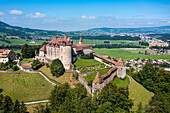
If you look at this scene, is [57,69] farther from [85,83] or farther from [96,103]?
[96,103]

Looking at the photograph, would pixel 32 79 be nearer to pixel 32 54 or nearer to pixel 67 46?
pixel 67 46

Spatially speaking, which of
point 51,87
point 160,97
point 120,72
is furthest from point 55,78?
point 160,97

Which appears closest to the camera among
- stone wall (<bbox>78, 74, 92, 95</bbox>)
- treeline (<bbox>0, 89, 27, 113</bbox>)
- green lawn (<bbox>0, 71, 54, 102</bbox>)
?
treeline (<bbox>0, 89, 27, 113</bbox>)

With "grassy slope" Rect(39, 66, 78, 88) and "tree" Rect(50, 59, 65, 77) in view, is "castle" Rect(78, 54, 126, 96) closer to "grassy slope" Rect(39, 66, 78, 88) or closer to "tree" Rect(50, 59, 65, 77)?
"grassy slope" Rect(39, 66, 78, 88)

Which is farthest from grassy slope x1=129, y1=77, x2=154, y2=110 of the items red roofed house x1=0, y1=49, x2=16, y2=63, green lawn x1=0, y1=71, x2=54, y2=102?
red roofed house x1=0, y1=49, x2=16, y2=63

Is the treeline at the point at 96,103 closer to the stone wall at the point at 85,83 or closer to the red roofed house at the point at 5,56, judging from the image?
the stone wall at the point at 85,83

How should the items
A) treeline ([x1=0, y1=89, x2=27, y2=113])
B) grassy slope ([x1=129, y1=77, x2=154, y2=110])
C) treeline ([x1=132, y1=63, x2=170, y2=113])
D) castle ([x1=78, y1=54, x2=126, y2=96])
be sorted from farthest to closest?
grassy slope ([x1=129, y1=77, x2=154, y2=110])
castle ([x1=78, y1=54, x2=126, y2=96])
treeline ([x1=0, y1=89, x2=27, y2=113])
treeline ([x1=132, y1=63, x2=170, y2=113])
